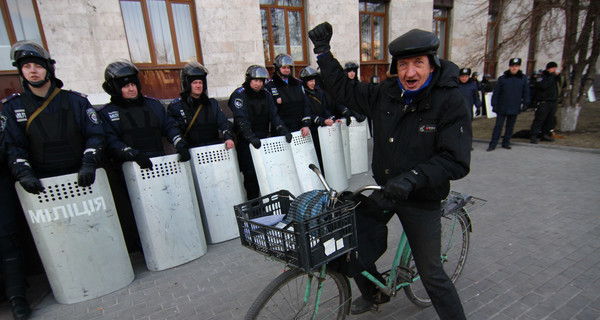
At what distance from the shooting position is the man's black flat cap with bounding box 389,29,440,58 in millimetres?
1732

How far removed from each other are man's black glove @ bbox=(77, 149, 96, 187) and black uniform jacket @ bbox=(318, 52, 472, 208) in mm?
2347

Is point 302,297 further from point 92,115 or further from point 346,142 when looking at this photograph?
point 346,142

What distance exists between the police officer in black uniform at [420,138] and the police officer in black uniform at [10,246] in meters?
3.14

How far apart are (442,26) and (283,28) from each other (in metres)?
8.68

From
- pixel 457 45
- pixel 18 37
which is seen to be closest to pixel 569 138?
pixel 457 45

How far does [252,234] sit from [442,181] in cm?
111

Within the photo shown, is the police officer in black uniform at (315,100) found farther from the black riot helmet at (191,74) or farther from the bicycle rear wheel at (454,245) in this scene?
the bicycle rear wheel at (454,245)

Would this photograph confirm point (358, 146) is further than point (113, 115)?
Yes

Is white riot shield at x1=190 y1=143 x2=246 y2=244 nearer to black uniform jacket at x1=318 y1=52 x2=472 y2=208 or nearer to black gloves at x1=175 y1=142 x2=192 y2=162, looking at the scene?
black gloves at x1=175 y1=142 x2=192 y2=162

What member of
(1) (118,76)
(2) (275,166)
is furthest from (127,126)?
(2) (275,166)

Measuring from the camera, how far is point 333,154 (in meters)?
5.47

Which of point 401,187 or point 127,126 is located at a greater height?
point 127,126

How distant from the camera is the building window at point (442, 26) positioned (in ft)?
47.5

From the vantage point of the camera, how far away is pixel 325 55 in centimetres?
216
